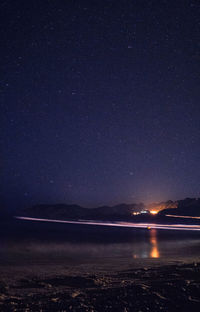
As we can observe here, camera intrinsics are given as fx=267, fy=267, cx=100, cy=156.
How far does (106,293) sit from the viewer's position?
519cm

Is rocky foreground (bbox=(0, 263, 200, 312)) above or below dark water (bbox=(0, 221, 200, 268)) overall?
above

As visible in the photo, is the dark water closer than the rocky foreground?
No

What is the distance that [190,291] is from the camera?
5.18 metres

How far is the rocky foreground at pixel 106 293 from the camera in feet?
14.6

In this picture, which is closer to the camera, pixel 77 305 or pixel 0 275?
pixel 77 305

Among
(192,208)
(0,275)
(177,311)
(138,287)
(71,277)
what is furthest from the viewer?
(192,208)

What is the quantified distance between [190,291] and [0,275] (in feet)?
17.0

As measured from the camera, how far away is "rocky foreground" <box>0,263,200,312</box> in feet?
14.6

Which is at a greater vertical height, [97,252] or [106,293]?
[106,293]

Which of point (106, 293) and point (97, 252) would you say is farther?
point (97, 252)

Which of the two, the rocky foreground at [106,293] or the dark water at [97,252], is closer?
the rocky foreground at [106,293]

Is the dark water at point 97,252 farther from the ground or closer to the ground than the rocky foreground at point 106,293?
closer to the ground

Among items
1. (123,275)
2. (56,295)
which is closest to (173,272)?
(123,275)

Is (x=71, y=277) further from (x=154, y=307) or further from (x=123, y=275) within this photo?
(x=154, y=307)
